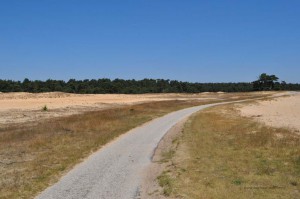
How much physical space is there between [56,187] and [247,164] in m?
7.38

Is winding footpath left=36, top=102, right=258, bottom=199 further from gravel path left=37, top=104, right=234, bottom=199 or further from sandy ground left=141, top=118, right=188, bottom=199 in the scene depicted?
sandy ground left=141, top=118, right=188, bottom=199

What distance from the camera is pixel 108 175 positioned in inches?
537

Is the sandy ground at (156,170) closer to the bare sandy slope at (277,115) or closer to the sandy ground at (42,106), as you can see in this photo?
the bare sandy slope at (277,115)

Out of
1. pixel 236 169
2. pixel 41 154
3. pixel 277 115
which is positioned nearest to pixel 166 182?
pixel 236 169

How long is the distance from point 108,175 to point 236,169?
4645 mm

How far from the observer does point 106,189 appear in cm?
1177

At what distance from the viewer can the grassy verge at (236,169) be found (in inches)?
460

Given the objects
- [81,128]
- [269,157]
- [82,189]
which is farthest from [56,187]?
[81,128]

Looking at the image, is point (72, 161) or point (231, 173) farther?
point (72, 161)

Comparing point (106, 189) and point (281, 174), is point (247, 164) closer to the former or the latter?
point (281, 174)

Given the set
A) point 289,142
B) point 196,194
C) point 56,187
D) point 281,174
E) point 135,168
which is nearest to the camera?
point 196,194

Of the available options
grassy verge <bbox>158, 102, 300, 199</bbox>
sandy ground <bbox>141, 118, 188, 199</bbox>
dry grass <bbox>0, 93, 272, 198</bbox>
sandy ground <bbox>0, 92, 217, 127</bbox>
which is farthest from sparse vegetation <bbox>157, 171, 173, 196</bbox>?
sandy ground <bbox>0, 92, 217, 127</bbox>

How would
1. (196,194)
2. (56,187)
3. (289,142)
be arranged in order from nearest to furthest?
(196,194)
(56,187)
(289,142)

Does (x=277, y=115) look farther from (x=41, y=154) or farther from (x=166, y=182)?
(x=166, y=182)
